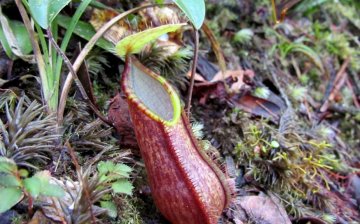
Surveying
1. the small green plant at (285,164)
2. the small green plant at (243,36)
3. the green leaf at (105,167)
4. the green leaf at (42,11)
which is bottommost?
the small green plant at (285,164)

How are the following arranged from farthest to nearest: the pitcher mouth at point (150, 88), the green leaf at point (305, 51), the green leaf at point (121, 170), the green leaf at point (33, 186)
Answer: the green leaf at point (305, 51), the pitcher mouth at point (150, 88), the green leaf at point (121, 170), the green leaf at point (33, 186)

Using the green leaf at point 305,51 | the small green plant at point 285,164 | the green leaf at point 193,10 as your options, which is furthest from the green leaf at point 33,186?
the green leaf at point 305,51

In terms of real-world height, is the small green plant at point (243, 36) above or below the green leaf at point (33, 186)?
below

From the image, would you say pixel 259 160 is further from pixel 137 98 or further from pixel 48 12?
pixel 48 12

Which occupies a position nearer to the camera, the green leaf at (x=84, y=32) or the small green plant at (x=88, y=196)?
the small green plant at (x=88, y=196)

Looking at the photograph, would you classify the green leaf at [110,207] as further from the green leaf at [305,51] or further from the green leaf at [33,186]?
the green leaf at [305,51]

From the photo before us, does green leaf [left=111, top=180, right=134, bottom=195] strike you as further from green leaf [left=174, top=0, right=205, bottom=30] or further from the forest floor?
green leaf [left=174, top=0, right=205, bottom=30]

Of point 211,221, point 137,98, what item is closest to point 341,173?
point 211,221
